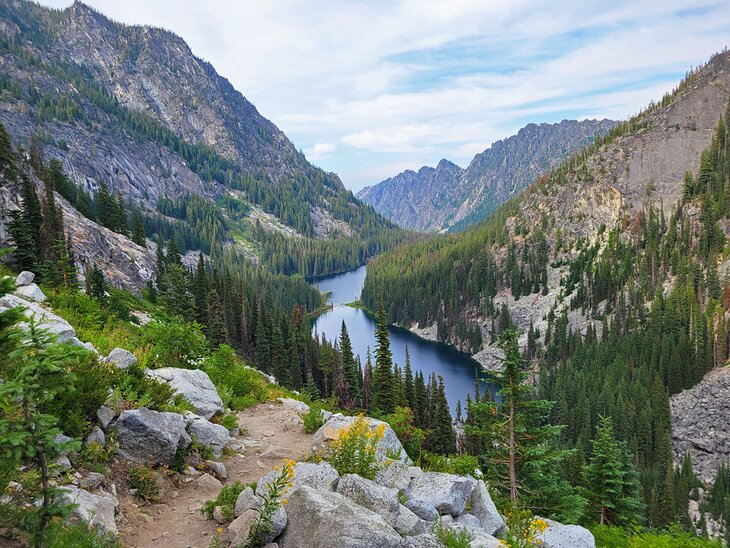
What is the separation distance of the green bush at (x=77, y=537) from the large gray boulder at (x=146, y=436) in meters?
2.93

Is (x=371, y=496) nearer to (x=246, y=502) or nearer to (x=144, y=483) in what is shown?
(x=246, y=502)

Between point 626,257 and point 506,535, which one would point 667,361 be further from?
point 506,535

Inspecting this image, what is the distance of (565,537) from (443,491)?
12.0ft

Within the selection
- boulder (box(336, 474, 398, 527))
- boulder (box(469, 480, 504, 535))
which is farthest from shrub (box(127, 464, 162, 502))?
boulder (box(469, 480, 504, 535))

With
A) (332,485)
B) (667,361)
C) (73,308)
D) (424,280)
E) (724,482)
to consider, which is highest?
(73,308)

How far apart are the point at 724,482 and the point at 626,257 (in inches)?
3171

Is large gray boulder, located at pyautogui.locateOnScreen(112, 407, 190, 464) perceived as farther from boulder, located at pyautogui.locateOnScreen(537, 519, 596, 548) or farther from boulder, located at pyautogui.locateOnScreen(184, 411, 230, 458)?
boulder, located at pyautogui.locateOnScreen(537, 519, 596, 548)

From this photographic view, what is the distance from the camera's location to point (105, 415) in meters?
9.95

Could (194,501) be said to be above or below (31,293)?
below

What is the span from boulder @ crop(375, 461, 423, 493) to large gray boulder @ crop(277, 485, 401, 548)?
7.46 ft

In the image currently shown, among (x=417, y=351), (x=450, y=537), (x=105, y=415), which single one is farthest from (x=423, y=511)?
(x=417, y=351)

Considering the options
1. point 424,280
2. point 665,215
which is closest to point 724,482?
point 665,215

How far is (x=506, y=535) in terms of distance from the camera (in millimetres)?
10000

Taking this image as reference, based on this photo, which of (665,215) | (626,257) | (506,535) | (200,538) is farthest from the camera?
(665,215)
